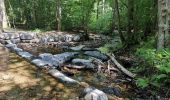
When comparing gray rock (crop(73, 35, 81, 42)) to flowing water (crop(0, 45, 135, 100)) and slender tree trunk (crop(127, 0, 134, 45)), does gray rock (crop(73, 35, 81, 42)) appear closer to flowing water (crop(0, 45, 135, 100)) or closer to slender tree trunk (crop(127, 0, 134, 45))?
slender tree trunk (crop(127, 0, 134, 45))

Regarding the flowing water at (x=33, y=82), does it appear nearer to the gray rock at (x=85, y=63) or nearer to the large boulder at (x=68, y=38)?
the gray rock at (x=85, y=63)

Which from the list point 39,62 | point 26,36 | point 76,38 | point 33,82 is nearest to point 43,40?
point 26,36

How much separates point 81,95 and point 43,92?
0.89m

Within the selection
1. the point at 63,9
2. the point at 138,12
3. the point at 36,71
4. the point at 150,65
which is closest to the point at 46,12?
the point at 63,9

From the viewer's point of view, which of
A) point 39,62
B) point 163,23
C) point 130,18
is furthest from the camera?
point 130,18

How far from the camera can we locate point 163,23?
7.53 metres

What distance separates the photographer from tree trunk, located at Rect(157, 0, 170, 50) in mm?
7379

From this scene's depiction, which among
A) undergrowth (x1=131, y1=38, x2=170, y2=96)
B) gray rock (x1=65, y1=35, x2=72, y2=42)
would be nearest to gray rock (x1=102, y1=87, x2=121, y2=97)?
undergrowth (x1=131, y1=38, x2=170, y2=96)

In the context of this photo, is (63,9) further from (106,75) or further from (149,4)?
(106,75)

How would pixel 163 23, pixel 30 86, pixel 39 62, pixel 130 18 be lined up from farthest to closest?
pixel 130 18, pixel 39 62, pixel 163 23, pixel 30 86

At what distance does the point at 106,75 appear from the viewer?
8.36 metres

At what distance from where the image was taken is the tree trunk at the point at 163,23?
7.38m

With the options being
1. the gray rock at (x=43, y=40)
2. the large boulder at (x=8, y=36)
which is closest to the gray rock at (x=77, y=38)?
the gray rock at (x=43, y=40)

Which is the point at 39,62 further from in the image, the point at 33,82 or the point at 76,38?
the point at 76,38
